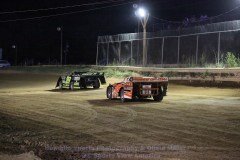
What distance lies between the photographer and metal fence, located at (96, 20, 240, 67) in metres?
37.9

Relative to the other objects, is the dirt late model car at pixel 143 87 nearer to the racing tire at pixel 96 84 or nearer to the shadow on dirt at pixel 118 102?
the shadow on dirt at pixel 118 102

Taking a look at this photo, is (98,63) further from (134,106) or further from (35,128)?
(35,128)

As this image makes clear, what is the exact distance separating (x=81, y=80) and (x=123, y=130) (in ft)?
58.9

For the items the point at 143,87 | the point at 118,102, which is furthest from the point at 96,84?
the point at 143,87

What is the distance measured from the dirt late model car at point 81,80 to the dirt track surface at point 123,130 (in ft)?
34.0

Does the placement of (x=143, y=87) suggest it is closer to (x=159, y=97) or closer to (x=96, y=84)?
(x=159, y=97)

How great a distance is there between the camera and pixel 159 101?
21.7 m

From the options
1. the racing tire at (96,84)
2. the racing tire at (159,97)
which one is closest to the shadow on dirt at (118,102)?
the racing tire at (159,97)

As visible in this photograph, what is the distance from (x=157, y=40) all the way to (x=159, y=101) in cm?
2433

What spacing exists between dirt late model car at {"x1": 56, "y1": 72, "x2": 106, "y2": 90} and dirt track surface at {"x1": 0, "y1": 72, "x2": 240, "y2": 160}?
34.0 ft

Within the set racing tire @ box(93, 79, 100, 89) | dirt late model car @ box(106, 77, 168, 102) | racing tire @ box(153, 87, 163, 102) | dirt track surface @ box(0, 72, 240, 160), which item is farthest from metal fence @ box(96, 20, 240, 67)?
dirt track surface @ box(0, 72, 240, 160)

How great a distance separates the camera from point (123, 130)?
1287 centimetres

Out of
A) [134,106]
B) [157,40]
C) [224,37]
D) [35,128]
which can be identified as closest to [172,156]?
[35,128]

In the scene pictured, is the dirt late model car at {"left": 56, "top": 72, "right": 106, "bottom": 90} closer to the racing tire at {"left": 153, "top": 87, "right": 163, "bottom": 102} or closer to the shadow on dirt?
the shadow on dirt
